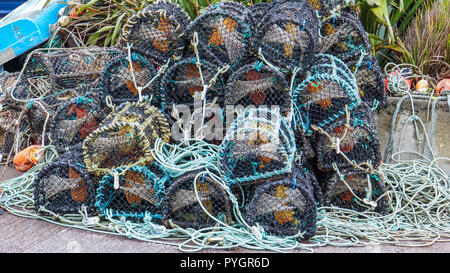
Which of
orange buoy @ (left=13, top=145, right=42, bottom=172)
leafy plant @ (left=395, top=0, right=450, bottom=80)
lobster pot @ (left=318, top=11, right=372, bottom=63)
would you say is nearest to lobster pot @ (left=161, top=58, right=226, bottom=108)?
lobster pot @ (left=318, top=11, right=372, bottom=63)

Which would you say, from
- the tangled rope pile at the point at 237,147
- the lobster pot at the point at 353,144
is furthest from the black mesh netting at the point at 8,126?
the lobster pot at the point at 353,144

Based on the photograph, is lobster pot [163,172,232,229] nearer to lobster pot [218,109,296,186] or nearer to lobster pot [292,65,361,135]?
lobster pot [218,109,296,186]

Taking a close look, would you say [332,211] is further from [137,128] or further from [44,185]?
[44,185]

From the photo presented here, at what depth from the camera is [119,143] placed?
2.81 metres

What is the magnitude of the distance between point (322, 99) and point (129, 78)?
1.31 metres

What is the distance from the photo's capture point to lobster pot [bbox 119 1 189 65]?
3.10m

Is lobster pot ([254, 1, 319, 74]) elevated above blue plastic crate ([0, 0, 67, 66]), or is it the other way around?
blue plastic crate ([0, 0, 67, 66])

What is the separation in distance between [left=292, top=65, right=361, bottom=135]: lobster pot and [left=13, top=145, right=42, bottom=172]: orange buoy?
2.10m

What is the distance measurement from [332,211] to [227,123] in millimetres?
911

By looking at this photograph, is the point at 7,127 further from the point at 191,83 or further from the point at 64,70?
the point at 191,83

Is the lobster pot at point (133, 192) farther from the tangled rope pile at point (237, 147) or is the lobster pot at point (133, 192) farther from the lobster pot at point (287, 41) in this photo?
the lobster pot at point (287, 41)

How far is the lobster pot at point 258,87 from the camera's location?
2957 millimetres

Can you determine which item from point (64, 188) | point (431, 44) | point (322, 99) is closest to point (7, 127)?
point (64, 188)

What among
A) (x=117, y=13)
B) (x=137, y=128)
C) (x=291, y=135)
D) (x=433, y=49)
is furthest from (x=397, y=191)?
(x=117, y=13)
